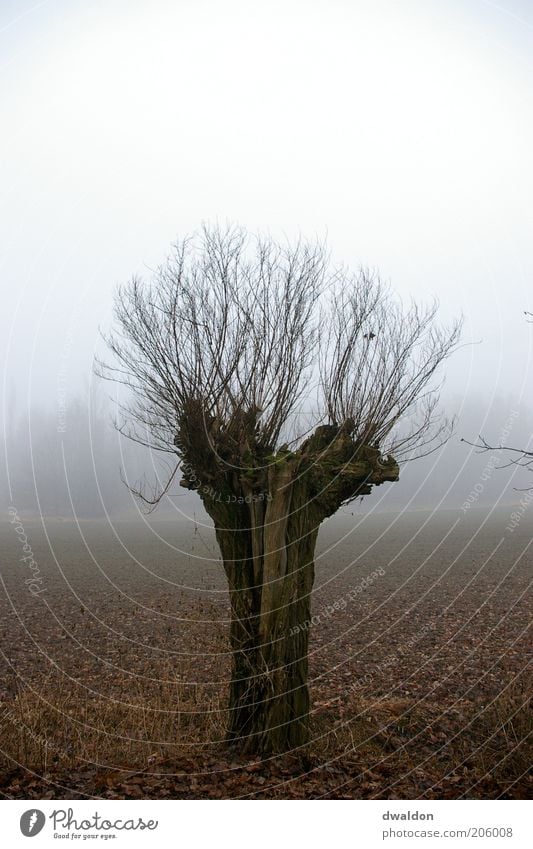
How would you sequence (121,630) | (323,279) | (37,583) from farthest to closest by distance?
1. (37,583)
2. (121,630)
3. (323,279)

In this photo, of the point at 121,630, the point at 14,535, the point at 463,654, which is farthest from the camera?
the point at 14,535

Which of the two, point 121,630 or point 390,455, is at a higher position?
point 390,455

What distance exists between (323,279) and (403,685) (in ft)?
26.2

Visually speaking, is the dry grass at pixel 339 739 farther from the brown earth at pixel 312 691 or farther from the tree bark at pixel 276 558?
the tree bark at pixel 276 558

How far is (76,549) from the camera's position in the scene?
40.2 meters

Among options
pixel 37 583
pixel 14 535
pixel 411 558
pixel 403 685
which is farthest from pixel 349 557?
pixel 14 535

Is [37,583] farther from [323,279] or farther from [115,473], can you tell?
[115,473]
